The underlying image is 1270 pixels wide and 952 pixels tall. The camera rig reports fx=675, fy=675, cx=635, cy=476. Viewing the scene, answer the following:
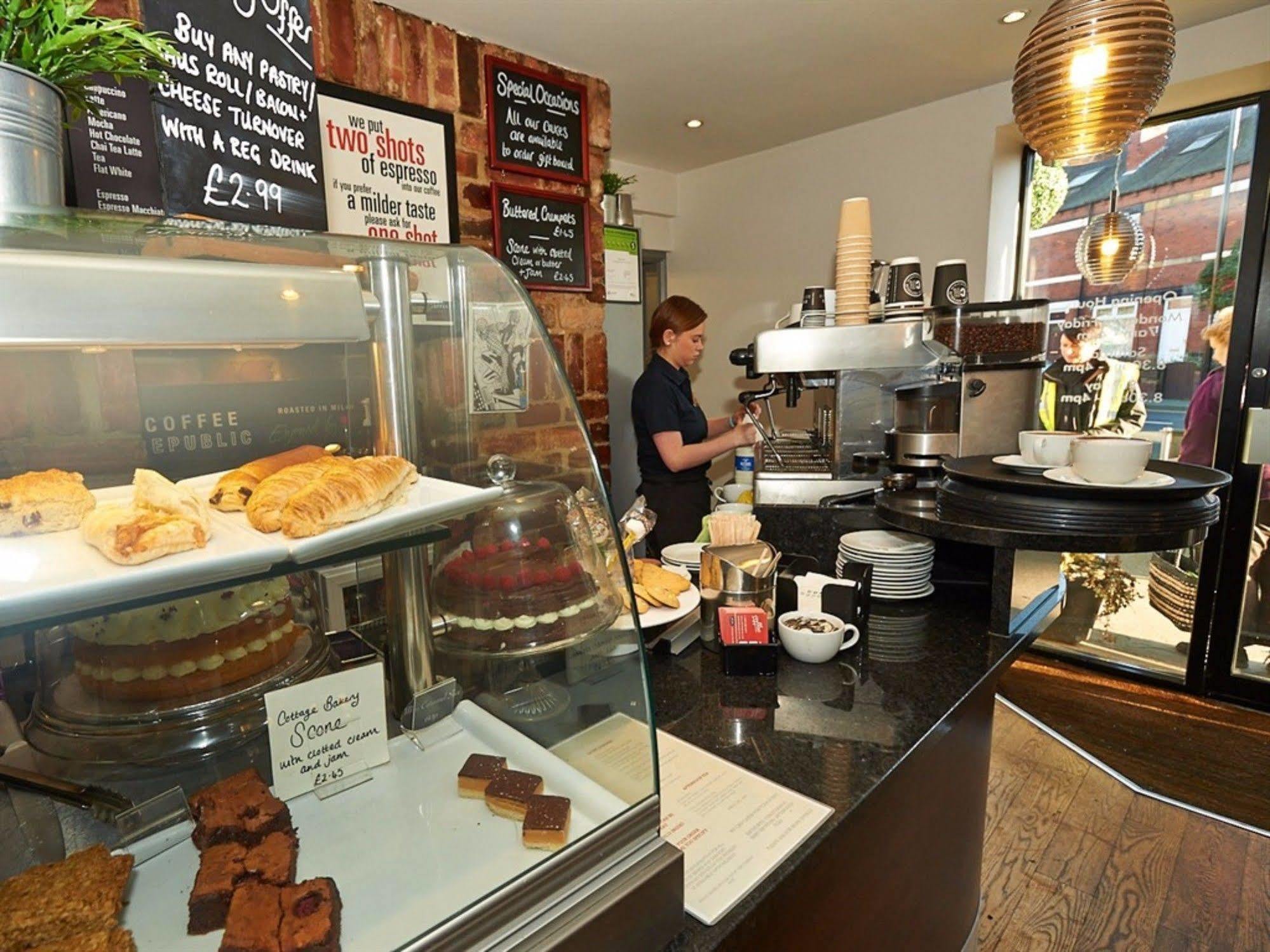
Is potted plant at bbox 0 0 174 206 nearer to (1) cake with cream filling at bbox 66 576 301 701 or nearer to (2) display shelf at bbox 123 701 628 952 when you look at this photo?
(1) cake with cream filling at bbox 66 576 301 701

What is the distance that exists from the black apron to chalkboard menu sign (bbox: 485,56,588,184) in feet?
4.33

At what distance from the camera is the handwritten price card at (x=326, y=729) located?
25.4 inches

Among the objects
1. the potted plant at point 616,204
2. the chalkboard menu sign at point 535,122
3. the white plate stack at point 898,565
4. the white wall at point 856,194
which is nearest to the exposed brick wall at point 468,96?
the chalkboard menu sign at point 535,122

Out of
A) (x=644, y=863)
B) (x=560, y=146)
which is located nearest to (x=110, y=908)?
(x=644, y=863)

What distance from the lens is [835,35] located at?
259 centimetres

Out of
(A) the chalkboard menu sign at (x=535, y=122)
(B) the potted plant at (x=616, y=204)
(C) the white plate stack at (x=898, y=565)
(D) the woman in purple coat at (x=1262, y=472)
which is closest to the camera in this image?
(C) the white plate stack at (x=898, y=565)

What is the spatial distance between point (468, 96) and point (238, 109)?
1.11 metres

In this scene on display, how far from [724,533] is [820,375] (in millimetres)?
709

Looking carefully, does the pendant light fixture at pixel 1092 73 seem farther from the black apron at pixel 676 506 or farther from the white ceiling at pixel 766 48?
the black apron at pixel 676 506

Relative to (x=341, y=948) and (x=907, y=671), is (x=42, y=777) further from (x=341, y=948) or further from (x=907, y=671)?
(x=907, y=671)

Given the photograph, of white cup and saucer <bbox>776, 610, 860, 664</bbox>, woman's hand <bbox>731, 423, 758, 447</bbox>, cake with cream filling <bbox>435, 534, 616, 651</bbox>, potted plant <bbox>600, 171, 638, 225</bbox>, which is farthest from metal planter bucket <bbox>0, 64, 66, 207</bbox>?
potted plant <bbox>600, 171, 638, 225</bbox>

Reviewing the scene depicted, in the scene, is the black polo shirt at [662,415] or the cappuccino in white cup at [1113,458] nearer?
the cappuccino in white cup at [1113,458]

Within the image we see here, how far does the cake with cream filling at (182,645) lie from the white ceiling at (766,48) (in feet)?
7.55

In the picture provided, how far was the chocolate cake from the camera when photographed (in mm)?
534
